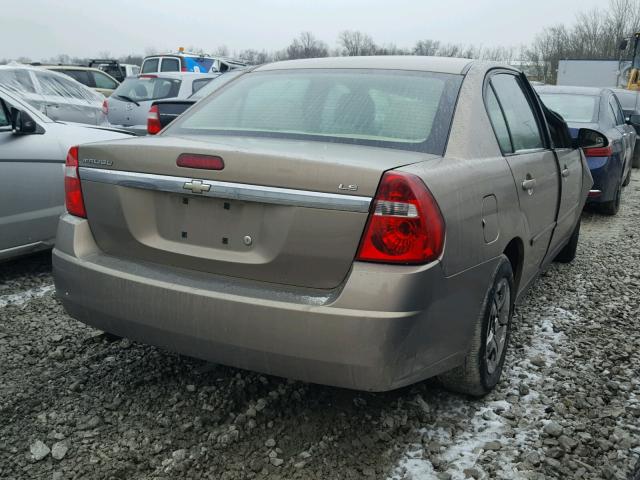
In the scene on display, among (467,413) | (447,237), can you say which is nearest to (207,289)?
(447,237)

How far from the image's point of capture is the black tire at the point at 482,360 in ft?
8.50

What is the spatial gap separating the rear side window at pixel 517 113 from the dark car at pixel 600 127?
3057mm

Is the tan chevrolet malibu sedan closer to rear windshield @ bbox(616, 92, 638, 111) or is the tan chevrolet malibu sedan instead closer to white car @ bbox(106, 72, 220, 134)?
white car @ bbox(106, 72, 220, 134)

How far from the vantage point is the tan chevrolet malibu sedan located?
2115 mm

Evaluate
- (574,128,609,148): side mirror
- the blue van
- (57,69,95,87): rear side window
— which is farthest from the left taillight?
(57,69,95,87): rear side window

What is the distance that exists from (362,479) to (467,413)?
705mm

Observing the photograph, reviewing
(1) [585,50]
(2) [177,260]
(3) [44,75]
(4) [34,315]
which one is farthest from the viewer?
(1) [585,50]

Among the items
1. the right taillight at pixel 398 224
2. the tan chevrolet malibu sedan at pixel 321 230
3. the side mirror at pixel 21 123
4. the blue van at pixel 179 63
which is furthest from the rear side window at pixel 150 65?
the right taillight at pixel 398 224

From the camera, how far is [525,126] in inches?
137

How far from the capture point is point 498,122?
3006mm

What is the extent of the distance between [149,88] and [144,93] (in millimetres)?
144

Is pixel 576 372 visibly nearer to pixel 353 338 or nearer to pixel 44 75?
pixel 353 338

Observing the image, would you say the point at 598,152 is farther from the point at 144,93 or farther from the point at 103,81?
the point at 103,81

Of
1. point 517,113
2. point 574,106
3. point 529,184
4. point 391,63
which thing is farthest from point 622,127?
point 391,63
